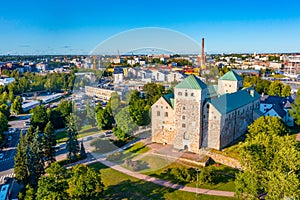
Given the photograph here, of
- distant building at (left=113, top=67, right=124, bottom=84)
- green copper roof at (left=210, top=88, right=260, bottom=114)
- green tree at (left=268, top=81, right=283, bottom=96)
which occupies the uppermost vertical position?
distant building at (left=113, top=67, right=124, bottom=84)

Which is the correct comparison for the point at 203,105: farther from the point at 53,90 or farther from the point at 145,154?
the point at 53,90

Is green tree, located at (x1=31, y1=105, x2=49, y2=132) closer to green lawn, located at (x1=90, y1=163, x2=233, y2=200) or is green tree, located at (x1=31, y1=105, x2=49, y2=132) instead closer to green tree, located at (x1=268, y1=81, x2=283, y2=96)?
green lawn, located at (x1=90, y1=163, x2=233, y2=200)

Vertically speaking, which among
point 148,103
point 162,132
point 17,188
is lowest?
point 17,188

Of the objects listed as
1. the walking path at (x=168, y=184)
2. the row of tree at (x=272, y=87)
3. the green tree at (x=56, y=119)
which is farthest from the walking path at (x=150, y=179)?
the row of tree at (x=272, y=87)

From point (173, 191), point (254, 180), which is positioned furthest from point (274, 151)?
point (173, 191)

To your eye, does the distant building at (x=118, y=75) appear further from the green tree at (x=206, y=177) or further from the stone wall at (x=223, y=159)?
the stone wall at (x=223, y=159)

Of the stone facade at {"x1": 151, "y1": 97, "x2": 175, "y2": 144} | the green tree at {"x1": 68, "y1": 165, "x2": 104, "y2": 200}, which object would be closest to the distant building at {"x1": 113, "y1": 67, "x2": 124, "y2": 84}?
the stone facade at {"x1": 151, "y1": 97, "x2": 175, "y2": 144}
